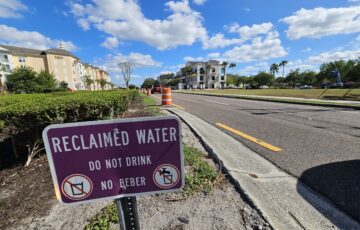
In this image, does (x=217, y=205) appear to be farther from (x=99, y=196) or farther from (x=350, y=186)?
(x=350, y=186)

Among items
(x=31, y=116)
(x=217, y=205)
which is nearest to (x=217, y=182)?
(x=217, y=205)

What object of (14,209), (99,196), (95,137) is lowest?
(14,209)

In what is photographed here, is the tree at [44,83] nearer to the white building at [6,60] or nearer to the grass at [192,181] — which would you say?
the white building at [6,60]

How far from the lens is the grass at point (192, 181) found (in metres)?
2.16

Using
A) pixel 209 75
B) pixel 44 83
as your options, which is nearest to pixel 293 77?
pixel 209 75

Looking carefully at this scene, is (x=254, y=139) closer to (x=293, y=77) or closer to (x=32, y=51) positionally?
(x=32, y=51)

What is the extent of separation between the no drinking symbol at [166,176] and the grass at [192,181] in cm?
129

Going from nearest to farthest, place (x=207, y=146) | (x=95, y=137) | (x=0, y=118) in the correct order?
1. (x=95, y=137)
2. (x=0, y=118)
3. (x=207, y=146)

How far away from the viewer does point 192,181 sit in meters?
2.87

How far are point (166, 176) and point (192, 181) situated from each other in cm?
180

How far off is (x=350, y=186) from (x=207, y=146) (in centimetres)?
237

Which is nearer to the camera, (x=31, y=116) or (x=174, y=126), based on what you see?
(x=174, y=126)

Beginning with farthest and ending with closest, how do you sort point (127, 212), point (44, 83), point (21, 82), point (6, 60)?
point (6, 60)
point (44, 83)
point (21, 82)
point (127, 212)

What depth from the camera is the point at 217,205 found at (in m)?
2.37
